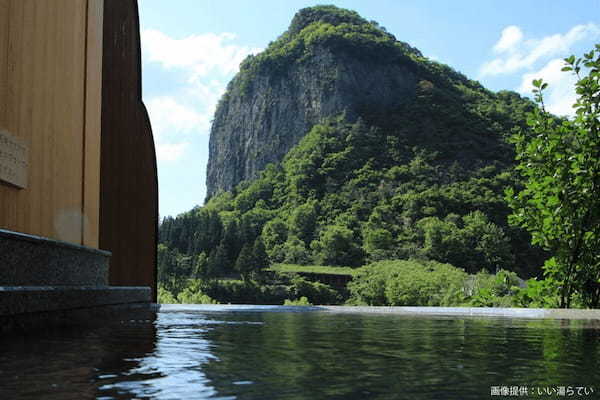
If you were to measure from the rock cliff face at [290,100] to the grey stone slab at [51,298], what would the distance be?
263 feet

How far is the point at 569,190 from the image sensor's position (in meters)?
4.81

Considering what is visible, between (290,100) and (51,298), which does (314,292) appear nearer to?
(290,100)

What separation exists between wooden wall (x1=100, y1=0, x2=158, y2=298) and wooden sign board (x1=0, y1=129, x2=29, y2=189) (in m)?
1.91

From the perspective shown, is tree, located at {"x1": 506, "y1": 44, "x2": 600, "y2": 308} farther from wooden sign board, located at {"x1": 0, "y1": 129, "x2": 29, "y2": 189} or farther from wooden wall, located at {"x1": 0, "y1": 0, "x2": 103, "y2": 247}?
wooden sign board, located at {"x1": 0, "y1": 129, "x2": 29, "y2": 189}

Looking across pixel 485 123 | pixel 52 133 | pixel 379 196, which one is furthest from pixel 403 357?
pixel 485 123

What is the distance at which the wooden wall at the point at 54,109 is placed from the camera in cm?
304

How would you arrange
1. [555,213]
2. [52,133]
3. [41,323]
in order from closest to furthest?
[41,323] → [52,133] → [555,213]

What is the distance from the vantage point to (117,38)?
18.8 ft

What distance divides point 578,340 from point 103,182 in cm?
404

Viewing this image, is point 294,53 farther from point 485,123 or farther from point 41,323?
point 41,323

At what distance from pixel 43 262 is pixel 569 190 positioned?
3.89 meters

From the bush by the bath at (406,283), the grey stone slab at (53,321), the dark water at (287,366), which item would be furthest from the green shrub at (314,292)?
the dark water at (287,366)

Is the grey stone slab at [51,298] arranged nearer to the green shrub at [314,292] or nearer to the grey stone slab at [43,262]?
the grey stone slab at [43,262]

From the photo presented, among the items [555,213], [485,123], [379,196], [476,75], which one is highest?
[476,75]
